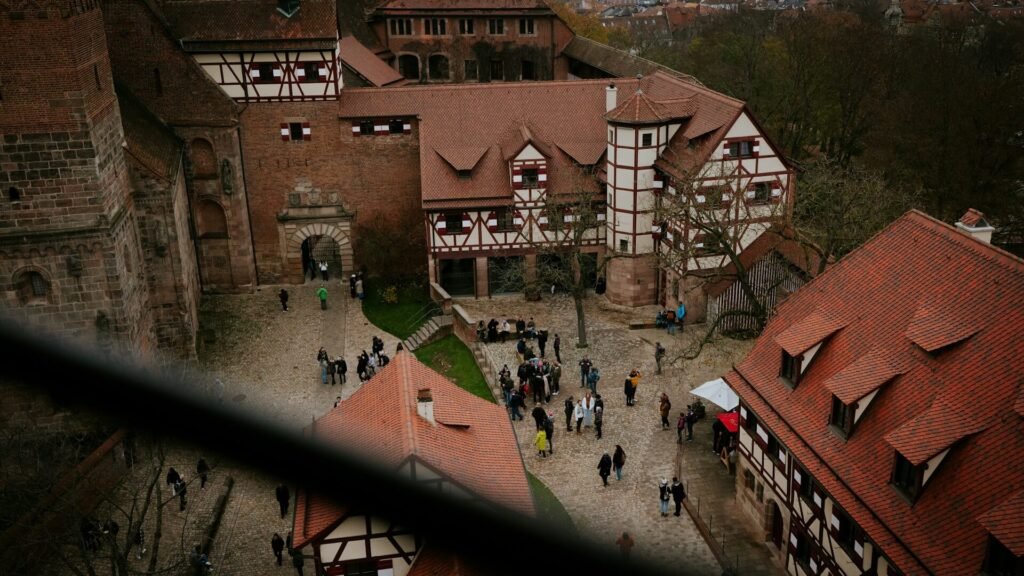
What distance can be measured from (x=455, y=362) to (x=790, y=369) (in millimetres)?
13582

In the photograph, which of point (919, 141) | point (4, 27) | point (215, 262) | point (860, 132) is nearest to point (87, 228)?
point (4, 27)

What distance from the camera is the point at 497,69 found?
173 feet

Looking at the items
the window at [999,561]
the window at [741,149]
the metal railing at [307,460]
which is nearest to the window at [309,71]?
the window at [741,149]

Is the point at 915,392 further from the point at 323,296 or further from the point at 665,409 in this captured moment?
the point at 323,296

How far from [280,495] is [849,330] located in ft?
40.9

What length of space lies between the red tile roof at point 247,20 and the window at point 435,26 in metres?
16.6

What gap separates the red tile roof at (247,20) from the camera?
3428cm

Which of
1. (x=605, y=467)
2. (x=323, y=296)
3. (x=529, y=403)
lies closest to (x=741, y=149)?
(x=529, y=403)

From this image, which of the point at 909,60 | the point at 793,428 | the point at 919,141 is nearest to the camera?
the point at 793,428

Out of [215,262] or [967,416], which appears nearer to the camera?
[967,416]

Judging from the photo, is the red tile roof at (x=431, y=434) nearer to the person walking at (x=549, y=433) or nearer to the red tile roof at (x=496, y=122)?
the person walking at (x=549, y=433)

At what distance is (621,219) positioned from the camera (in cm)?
3425

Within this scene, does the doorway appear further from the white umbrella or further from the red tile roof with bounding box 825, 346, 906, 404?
Result: the red tile roof with bounding box 825, 346, 906, 404

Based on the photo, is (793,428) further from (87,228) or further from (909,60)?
(909,60)
